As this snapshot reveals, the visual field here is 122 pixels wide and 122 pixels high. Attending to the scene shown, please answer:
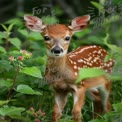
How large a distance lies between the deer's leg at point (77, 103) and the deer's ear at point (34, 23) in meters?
0.65

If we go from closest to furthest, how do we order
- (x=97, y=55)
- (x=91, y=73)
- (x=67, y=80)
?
(x=91, y=73)
(x=67, y=80)
(x=97, y=55)

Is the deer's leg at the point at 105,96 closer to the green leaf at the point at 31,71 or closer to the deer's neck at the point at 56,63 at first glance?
the deer's neck at the point at 56,63

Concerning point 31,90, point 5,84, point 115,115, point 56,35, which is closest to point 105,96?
point 56,35

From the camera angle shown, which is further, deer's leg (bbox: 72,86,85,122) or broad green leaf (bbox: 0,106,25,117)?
deer's leg (bbox: 72,86,85,122)

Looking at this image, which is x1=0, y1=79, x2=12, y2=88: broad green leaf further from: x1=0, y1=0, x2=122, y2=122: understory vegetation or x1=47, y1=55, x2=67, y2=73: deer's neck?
x1=47, y1=55, x2=67, y2=73: deer's neck

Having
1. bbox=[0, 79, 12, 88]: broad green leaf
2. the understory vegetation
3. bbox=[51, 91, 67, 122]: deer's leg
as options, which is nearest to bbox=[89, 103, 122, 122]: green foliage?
the understory vegetation

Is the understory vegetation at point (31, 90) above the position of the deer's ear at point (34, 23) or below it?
below

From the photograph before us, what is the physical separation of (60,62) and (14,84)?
49 centimetres

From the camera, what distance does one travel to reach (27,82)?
651 cm

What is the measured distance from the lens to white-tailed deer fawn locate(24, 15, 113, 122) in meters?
5.81

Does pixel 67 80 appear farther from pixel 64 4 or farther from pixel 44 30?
pixel 64 4

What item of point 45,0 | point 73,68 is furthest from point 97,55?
point 45,0

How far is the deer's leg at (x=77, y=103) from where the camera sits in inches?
228

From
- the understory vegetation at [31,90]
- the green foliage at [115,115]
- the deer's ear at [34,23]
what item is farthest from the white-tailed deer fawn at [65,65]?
the green foliage at [115,115]
